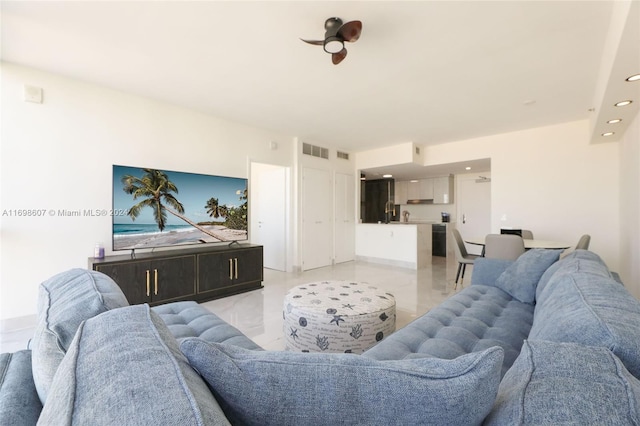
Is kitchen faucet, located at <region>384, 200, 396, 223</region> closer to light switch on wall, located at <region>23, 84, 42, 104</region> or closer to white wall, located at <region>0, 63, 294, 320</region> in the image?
white wall, located at <region>0, 63, 294, 320</region>

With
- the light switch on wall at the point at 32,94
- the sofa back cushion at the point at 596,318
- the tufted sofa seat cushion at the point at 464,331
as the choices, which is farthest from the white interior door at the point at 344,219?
the sofa back cushion at the point at 596,318

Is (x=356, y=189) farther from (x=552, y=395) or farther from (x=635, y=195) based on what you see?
(x=552, y=395)

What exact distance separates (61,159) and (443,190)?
7743 mm

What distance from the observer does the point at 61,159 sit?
123 inches

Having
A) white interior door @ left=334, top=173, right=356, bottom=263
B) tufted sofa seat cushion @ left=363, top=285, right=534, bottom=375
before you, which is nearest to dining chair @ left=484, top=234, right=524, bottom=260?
tufted sofa seat cushion @ left=363, top=285, right=534, bottom=375

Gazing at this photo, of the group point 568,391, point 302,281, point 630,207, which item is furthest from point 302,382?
point 630,207

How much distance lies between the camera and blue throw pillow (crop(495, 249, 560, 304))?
6.86 ft

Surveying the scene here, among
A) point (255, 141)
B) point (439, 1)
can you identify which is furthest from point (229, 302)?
point (439, 1)

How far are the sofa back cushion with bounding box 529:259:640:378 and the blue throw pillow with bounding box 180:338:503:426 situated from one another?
37 cm

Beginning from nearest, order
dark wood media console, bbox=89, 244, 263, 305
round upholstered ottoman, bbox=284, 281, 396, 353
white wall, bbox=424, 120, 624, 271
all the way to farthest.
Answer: round upholstered ottoman, bbox=284, 281, 396, 353, dark wood media console, bbox=89, 244, 263, 305, white wall, bbox=424, 120, 624, 271

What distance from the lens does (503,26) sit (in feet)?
7.61

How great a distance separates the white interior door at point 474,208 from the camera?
7.35 meters

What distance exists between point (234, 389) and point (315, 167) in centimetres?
554

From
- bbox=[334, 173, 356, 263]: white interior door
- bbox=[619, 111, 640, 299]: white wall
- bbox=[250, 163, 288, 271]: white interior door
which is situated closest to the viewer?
bbox=[619, 111, 640, 299]: white wall
